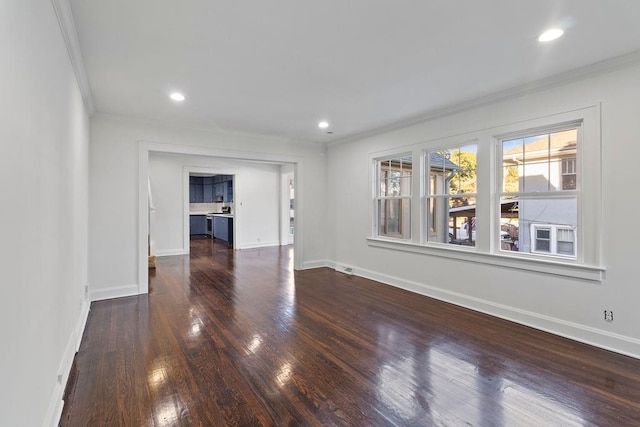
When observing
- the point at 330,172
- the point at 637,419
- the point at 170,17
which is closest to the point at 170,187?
the point at 330,172

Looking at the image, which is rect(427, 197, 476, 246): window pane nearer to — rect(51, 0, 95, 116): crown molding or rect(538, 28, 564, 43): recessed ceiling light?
rect(538, 28, 564, 43): recessed ceiling light

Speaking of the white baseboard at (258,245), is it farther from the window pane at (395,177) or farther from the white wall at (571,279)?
the white wall at (571,279)

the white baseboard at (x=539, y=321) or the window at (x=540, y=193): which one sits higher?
the window at (x=540, y=193)

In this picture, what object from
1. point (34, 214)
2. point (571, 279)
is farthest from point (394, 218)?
point (34, 214)

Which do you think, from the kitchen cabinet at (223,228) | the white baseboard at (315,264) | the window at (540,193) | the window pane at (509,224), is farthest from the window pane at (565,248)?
the kitchen cabinet at (223,228)

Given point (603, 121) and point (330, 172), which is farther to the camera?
point (330, 172)

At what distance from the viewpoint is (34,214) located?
1539mm

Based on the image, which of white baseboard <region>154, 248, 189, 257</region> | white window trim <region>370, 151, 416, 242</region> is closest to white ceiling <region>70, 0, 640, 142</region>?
white window trim <region>370, 151, 416, 242</region>

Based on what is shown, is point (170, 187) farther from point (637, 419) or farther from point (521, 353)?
point (637, 419)

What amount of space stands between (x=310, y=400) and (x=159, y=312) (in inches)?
96.9

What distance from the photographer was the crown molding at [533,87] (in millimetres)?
2717

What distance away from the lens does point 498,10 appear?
2.06 meters

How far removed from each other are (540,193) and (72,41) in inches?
173

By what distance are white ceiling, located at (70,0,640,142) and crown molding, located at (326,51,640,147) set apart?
3.5 inches
